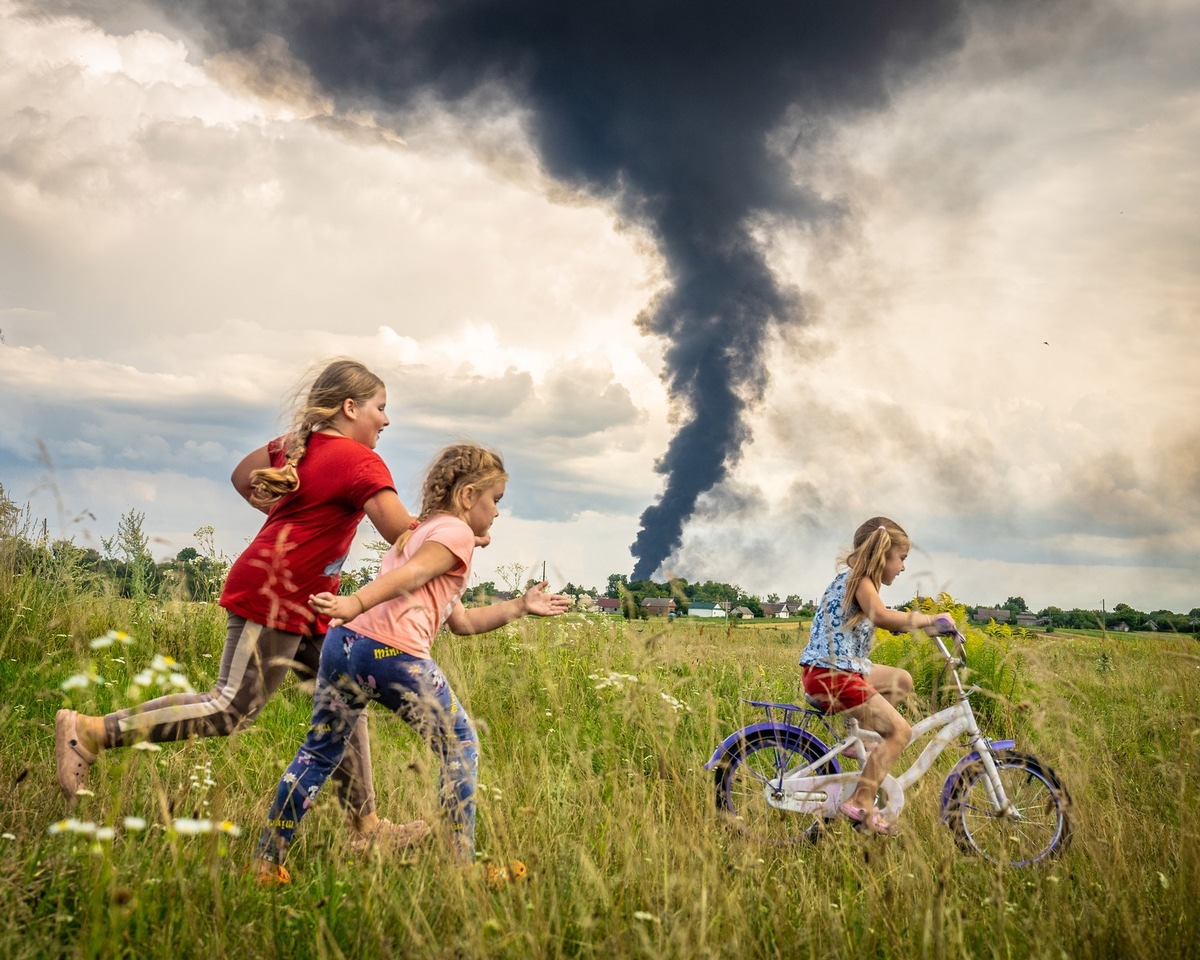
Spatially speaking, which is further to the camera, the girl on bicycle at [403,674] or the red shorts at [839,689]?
the red shorts at [839,689]

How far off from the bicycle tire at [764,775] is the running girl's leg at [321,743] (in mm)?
2013

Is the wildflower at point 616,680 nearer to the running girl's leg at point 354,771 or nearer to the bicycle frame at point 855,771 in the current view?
the bicycle frame at point 855,771

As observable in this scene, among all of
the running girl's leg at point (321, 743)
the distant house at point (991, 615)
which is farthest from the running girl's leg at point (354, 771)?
the distant house at point (991, 615)

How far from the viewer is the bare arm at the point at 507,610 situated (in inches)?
135

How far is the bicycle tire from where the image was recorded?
4547 millimetres

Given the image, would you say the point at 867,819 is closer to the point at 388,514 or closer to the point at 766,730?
the point at 766,730

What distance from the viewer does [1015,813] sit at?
418 centimetres

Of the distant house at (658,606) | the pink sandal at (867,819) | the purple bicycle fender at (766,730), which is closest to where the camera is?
the pink sandal at (867,819)

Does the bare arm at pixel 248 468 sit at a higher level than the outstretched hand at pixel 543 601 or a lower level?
higher

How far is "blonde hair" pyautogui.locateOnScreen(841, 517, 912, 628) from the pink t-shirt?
219 cm

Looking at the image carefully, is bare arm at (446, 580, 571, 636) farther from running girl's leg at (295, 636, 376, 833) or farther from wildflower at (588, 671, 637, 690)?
wildflower at (588, 671, 637, 690)

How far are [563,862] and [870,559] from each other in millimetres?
2312

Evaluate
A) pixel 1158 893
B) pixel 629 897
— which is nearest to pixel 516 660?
pixel 629 897

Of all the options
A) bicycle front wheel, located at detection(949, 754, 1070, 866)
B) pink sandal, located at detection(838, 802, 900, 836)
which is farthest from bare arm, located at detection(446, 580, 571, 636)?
bicycle front wheel, located at detection(949, 754, 1070, 866)
